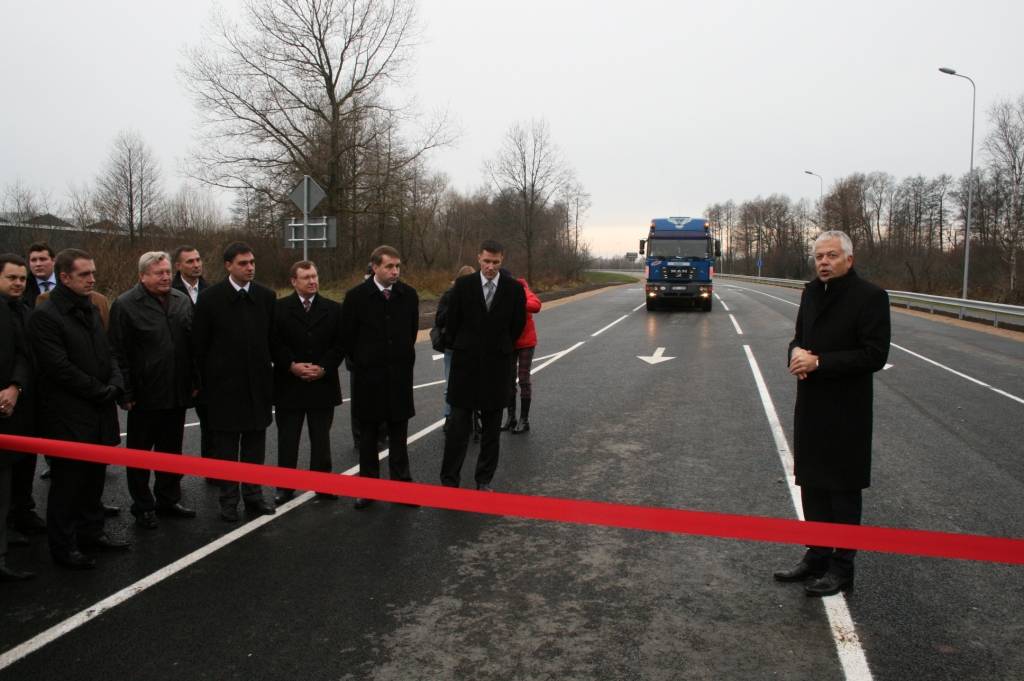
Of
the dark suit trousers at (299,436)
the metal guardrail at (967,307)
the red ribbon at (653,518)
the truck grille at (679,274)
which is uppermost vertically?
the truck grille at (679,274)

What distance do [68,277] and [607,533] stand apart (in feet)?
12.8

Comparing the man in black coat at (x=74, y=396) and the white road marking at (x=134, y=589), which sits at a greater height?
the man in black coat at (x=74, y=396)

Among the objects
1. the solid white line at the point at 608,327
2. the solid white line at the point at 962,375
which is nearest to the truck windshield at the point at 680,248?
the solid white line at the point at 608,327

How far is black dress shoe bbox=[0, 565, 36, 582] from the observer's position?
416 centimetres

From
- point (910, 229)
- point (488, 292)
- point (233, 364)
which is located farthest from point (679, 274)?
point (910, 229)

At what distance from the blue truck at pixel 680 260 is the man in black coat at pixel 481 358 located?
70.8 feet

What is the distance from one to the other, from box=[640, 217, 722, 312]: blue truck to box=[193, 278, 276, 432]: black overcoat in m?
22.6

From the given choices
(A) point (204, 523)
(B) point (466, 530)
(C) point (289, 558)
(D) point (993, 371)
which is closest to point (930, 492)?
(B) point (466, 530)

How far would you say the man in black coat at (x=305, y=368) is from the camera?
18.5 ft

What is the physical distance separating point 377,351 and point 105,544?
223 cm

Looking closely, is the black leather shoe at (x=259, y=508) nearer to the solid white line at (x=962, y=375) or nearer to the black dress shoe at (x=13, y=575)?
the black dress shoe at (x=13, y=575)

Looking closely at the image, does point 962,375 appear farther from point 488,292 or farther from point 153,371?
point 153,371

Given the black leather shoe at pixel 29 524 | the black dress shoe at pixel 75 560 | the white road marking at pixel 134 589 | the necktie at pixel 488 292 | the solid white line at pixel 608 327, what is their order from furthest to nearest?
the solid white line at pixel 608 327 → the necktie at pixel 488 292 → the black leather shoe at pixel 29 524 → the black dress shoe at pixel 75 560 → the white road marking at pixel 134 589

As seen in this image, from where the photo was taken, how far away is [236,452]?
17.7 feet
